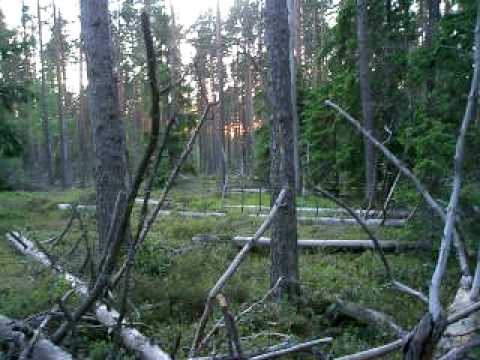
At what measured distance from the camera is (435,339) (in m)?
1.96

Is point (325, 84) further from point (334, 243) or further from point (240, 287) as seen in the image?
point (240, 287)

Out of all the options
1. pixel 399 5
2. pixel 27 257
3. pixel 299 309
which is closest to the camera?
pixel 299 309

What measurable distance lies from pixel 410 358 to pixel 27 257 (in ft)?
31.0

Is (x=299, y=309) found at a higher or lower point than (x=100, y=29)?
lower

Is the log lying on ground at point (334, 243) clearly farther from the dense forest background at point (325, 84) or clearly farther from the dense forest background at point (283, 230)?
the dense forest background at point (325, 84)

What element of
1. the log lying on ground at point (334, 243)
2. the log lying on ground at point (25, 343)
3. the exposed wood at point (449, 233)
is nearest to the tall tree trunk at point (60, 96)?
the log lying on ground at point (334, 243)

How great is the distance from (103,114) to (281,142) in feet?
11.0

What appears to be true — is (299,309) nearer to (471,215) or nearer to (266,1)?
(471,215)

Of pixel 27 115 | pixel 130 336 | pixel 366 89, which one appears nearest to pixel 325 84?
pixel 366 89

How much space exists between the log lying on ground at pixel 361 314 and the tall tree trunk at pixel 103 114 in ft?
13.3

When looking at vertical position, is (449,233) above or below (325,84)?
below

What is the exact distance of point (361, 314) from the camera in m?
6.68

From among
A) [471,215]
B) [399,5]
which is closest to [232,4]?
[399,5]

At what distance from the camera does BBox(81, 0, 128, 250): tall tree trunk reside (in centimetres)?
852
